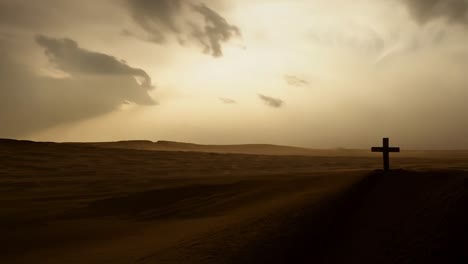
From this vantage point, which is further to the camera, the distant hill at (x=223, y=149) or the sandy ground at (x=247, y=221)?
the distant hill at (x=223, y=149)

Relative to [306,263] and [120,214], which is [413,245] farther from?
[120,214]

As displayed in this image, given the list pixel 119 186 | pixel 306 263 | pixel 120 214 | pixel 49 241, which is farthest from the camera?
pixel 119 186

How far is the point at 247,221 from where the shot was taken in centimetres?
818

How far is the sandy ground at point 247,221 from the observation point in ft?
21.8

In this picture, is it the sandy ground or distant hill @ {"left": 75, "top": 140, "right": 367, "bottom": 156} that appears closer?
the sandy ground

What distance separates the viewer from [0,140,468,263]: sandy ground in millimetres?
6637

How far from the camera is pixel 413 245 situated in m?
6.62

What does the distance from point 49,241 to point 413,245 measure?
276 inches

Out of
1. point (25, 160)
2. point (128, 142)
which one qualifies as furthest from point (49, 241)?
point (128, 142)

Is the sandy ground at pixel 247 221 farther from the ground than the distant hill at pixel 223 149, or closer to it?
closer to it

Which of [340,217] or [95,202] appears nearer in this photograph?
[340,217]

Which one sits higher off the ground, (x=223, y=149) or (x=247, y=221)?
(x=223, y=149)

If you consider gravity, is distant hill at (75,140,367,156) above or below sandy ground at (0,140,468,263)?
above

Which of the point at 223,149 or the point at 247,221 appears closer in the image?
the point at 247,221
